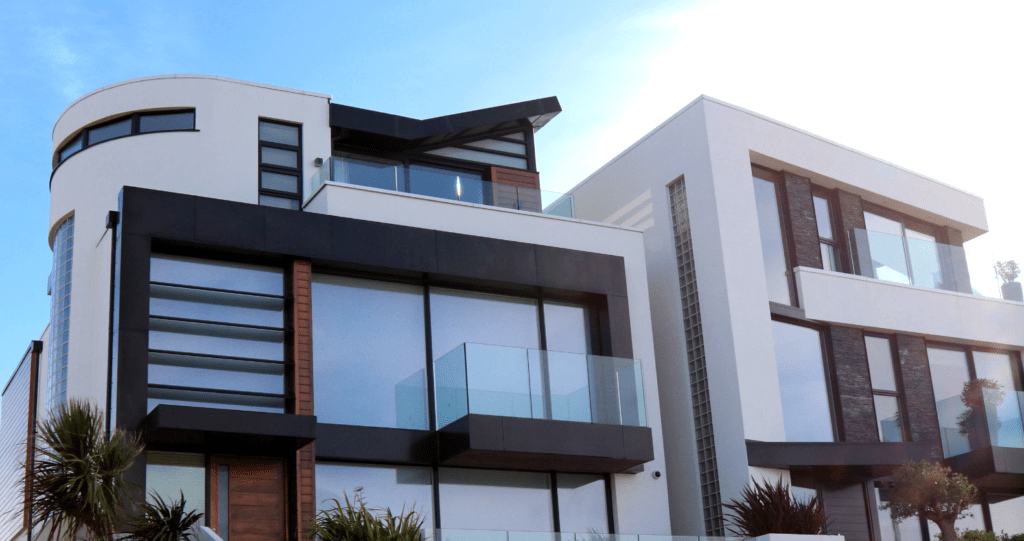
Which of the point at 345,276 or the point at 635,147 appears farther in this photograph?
the point at 635,147

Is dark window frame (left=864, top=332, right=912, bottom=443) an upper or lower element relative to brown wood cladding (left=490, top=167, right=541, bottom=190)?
lower

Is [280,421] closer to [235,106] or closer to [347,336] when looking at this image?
[347,336]

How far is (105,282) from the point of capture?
16250 mm

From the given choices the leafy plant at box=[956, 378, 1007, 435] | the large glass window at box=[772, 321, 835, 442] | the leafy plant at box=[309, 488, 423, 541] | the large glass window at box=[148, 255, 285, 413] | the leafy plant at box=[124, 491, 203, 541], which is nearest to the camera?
the leafy plant at box=[309, 488, 423, 541]

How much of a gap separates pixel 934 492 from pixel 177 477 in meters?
12.3

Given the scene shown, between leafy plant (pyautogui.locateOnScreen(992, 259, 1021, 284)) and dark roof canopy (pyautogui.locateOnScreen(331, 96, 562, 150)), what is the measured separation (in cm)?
1057

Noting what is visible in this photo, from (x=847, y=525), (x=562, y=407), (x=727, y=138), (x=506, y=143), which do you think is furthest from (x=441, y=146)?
(x=847, y=525)

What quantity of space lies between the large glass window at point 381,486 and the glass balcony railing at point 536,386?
0.89 meters

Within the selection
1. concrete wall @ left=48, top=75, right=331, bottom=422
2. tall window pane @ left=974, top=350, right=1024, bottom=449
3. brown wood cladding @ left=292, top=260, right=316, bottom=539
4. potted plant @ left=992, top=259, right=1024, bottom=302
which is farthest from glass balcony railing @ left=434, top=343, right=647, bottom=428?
potted plant @ left=992, top=259, right=1024, bottom=302

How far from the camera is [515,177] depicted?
22.0 m

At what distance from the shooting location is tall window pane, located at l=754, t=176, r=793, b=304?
Answer: 2056 centimetres

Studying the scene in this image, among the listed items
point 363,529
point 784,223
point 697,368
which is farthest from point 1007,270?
point 363,529

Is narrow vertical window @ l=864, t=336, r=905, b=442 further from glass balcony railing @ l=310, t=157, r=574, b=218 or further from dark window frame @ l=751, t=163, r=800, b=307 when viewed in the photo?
glass balcony railing @ l=310, t=157, r=574, b=218

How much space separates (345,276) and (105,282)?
11.4 ft
